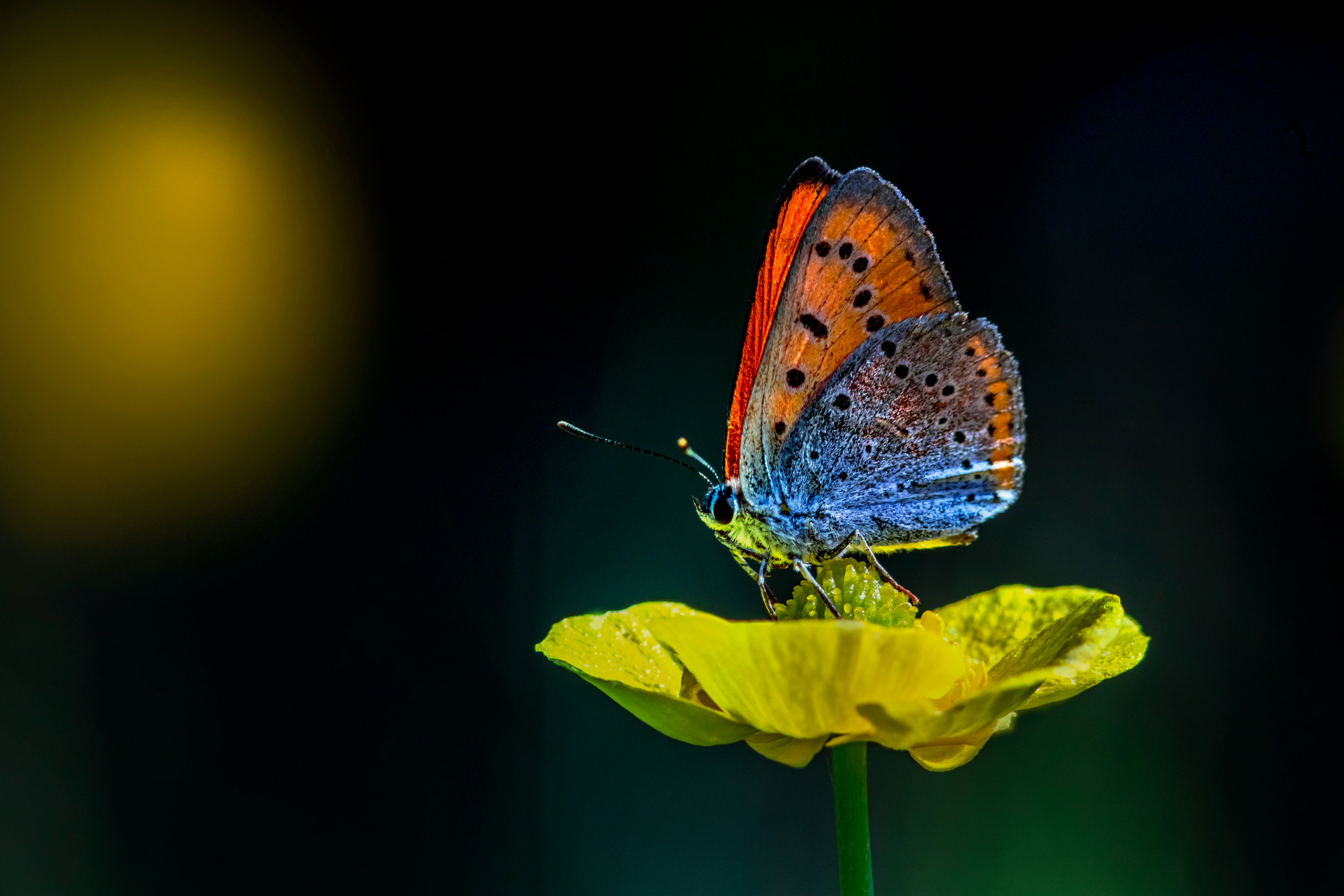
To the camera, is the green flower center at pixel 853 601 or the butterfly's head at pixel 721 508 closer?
the green flower center at pixel 853 601

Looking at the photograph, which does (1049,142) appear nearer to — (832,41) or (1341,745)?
(832,41)

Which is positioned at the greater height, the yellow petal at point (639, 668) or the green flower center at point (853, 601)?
the green flower center at point (853, 601)

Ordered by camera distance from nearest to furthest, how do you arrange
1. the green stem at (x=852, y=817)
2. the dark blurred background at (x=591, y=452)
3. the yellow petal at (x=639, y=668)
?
the green stem at (x=852, y=817), the yellow petal at (x=639, y=668), the dark blurred background at (x=591, y=452)

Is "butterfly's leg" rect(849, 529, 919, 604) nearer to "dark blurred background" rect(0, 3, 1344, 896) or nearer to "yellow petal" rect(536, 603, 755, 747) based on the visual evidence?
"yellow petal" rect(536, 603, 755, 747)

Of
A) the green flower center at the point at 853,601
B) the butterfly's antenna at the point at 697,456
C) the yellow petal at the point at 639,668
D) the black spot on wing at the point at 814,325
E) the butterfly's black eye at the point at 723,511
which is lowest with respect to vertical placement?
the yellow petal at the point at 639,668

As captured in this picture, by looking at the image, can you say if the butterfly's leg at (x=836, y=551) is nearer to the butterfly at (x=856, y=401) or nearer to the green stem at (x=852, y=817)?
the butterfly at (x=856, y=401)

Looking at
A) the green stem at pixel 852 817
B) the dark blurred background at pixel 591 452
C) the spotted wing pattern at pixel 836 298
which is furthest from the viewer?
the dark blurred background at pixel 591 452

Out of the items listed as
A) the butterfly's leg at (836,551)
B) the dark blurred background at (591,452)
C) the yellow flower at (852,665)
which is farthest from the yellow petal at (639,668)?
the dark blurred background at (591,452)
